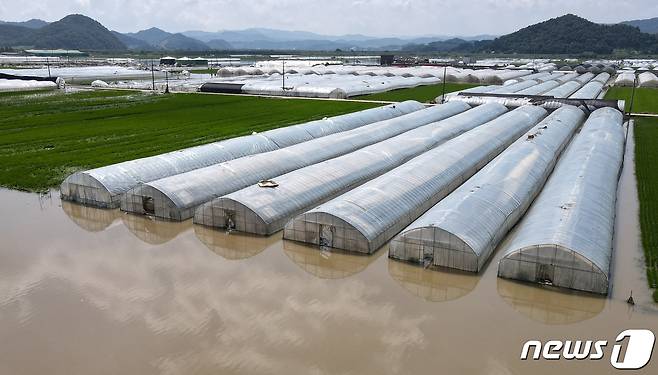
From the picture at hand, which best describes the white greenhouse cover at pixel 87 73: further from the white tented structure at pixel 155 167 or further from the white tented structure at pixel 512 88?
the white tented structure at pixel 155 167

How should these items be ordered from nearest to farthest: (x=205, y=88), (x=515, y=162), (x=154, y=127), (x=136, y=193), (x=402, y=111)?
(x=136, y=193), (x=515, y=162), (x=154, y=127), (x=402, y=111), (x=205, y=88)

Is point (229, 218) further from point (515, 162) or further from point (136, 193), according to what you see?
point (515, 162)

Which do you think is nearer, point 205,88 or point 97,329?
point 97,329

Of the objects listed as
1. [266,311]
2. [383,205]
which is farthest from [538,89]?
[266,311]

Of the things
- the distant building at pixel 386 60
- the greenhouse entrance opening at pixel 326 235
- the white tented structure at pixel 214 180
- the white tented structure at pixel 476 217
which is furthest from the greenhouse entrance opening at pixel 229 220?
the distant building at pixel 386 60

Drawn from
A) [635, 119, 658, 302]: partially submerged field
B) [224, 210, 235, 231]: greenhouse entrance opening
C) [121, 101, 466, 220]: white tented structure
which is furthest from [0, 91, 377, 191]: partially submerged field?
[635, 119, 658, 302]: partially submerged field

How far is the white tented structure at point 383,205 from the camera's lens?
1692 centimetres

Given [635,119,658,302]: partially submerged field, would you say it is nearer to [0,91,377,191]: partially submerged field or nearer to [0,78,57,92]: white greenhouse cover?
[0,91,377,191]: partially submerged field

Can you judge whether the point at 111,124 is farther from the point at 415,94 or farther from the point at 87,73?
the point at 87,73

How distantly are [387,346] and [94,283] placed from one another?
8660 mm

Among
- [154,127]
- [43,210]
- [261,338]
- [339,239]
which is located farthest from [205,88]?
[261,338]

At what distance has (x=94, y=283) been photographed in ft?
49.8

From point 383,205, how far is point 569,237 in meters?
5.95

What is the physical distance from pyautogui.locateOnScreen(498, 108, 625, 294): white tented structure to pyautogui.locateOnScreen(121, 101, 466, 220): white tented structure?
1051 cm
